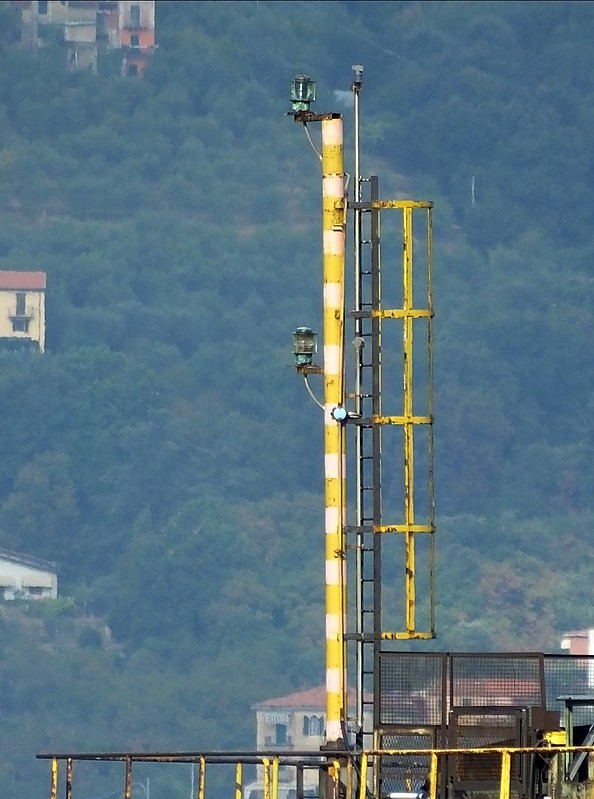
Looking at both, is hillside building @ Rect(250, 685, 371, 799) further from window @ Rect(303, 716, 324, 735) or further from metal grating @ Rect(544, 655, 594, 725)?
Result: metal grating @ Rect(544, 655, 594, 725)

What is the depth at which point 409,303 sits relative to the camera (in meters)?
31.2

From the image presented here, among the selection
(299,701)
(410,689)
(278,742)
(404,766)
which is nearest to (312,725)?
(278,742)

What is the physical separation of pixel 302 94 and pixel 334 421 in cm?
380

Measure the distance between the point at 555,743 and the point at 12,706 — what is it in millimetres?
166400

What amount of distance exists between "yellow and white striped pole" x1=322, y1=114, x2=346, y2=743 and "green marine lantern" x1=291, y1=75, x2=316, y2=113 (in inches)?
12.9

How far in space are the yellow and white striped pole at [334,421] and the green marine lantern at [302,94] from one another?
0.33 meters

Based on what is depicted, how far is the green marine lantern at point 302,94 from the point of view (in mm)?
30578

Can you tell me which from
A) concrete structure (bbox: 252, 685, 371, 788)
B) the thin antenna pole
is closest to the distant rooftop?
concrete structure (bbox: 252, 685, 371, 788)

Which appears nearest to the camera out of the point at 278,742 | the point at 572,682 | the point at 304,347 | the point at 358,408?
the point at 572,682

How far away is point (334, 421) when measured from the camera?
95.7 feet

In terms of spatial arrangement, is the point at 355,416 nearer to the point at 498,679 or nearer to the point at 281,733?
the point at 498,679

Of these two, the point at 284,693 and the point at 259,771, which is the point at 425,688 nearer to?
the point at 259,771

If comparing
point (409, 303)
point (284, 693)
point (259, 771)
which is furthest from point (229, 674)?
point (409, 303)

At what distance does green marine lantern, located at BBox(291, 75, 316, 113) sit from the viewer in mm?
30578
